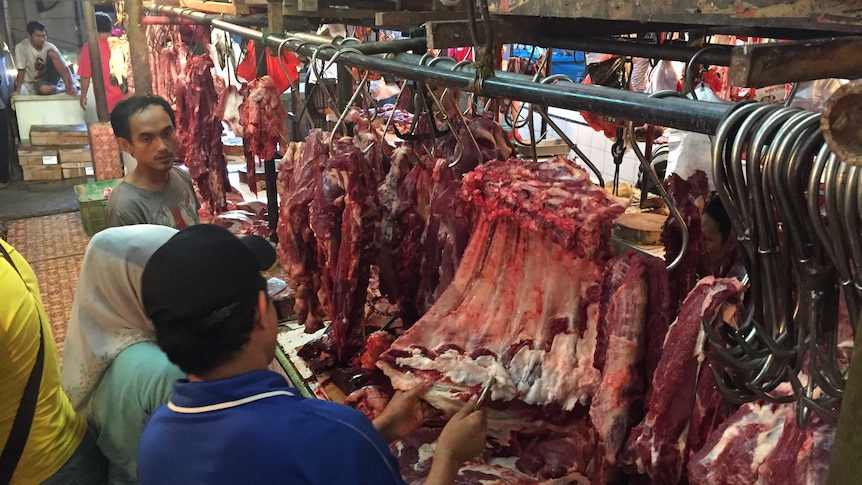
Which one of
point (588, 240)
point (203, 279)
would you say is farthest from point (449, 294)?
point (203, 279)

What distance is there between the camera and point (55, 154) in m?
10.3

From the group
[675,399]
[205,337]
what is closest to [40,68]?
[205,337]

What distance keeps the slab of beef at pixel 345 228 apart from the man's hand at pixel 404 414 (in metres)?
0.67

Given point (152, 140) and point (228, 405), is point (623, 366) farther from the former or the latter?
point (152, 140)

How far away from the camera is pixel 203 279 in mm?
1568

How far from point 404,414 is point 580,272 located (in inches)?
29.4

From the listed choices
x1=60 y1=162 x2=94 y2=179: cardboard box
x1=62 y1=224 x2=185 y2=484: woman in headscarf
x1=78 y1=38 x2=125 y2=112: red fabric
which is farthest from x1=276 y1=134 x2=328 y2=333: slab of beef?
x1=60 y1=162 x2=94 y2=179: cardboard box

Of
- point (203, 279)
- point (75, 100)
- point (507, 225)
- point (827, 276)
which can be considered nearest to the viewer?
point (827, 276)

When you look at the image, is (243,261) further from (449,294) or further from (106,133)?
(106,133)

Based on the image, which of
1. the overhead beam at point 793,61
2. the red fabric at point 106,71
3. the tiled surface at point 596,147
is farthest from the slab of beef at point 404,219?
the red fabric at point 106,71

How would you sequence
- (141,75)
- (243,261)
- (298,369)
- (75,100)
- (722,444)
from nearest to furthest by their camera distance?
1. (722,444)
2. (243,261)
3. (298,369)
4. (141,75)
5. (75,100)

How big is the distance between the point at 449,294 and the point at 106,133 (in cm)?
700

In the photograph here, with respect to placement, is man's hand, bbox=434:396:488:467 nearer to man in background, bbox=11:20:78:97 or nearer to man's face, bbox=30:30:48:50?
man's face, bbox=30:30:48:50

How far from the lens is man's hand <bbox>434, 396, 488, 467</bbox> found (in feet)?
6.23
